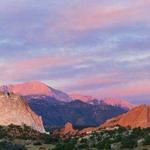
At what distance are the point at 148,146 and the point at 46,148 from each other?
34.2m

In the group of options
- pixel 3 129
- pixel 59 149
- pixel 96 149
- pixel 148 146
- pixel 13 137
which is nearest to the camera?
pixel 148 146

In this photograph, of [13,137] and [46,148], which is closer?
[46,148]

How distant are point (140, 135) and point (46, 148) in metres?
21.7

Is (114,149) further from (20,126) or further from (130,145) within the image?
(20,126)

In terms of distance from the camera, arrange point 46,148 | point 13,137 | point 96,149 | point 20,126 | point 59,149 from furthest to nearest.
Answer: point 20,126 < point 13,137 < point 46,148 < point 59,149 < point 96,149

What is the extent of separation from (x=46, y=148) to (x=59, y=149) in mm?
10689

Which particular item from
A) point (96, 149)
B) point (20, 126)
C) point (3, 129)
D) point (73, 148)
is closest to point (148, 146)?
point (96, 149)

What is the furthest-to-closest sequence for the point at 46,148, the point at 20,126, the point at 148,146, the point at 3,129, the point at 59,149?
the point at 20,126, the point at 3,129, the point at 46,148, the point at 59,149, the point at 148,146

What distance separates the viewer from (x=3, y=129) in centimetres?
18075

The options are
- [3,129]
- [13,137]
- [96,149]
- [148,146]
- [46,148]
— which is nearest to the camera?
[148,146]

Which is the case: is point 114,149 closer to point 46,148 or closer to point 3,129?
point 46,148

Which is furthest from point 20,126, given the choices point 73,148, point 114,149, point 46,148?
point 114,149

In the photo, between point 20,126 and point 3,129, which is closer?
point 3,129

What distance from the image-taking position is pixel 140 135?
12362cm
